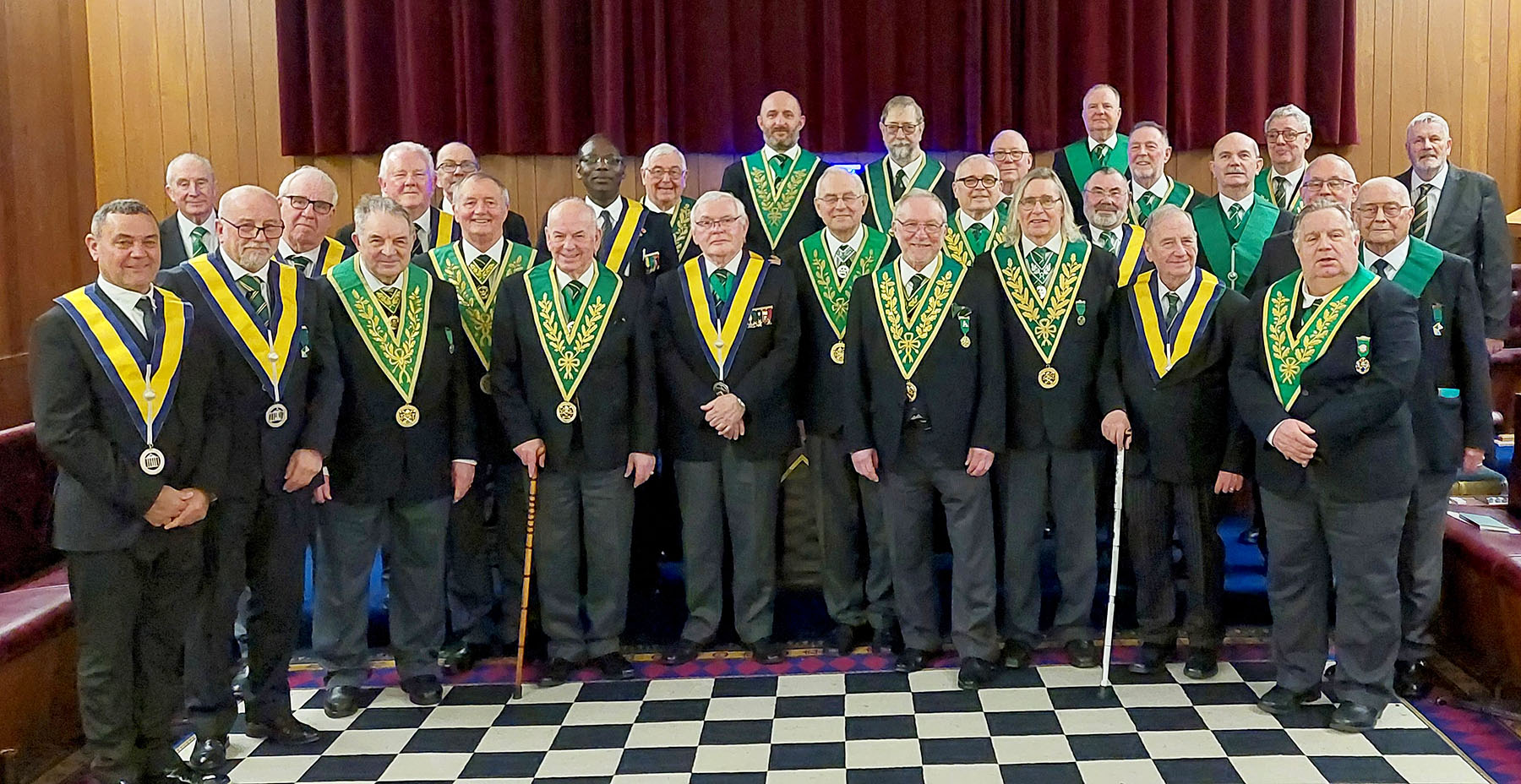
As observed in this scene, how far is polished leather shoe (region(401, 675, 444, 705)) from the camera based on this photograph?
377 centimetres

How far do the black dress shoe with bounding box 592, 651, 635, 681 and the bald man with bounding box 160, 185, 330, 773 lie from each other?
891 millimetres

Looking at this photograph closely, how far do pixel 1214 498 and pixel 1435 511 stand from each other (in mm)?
596

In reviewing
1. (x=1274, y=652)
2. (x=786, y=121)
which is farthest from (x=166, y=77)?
(x=1274, y=652)

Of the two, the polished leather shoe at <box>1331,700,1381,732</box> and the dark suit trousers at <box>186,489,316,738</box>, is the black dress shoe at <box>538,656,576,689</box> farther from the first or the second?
the polished leather shoe at <box>1331,700,1381,732</box>

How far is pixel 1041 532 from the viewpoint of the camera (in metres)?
4.02

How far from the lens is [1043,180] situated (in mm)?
3861

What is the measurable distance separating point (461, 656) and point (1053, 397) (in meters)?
2.05

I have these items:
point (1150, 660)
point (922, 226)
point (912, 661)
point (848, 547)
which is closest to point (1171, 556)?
point (1150, 660)

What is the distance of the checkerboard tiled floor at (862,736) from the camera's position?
10.4 ft

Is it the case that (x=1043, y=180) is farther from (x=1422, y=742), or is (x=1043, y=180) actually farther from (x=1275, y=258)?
(x=1422, y=742)

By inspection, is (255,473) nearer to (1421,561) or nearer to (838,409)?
(838,409)

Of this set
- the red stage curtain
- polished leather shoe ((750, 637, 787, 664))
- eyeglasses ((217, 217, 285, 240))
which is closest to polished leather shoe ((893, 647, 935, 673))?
polished leather shoe ((750, 637, 787, 664))

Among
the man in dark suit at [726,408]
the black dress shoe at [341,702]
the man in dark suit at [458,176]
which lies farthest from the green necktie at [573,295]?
the black dress shoe at [341,702]

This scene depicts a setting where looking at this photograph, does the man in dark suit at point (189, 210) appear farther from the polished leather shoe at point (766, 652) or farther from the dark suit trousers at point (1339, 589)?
the dark suit trousers at point (1339, 589)
